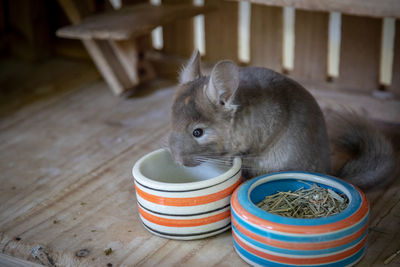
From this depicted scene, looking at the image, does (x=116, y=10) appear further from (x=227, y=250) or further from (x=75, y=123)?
(x=227, y=250)

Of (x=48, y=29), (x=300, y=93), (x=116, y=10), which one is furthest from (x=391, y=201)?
(x=48, y=29)

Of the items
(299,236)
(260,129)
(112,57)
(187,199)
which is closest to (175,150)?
(187,199)

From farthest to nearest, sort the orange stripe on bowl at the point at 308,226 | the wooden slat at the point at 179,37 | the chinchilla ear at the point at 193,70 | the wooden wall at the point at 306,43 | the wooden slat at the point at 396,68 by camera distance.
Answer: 1. the wooden slat at the point at 179,37
2. the wooden wall at the point at 306,43
3. the wooden slat at the point at 396,68
4. the chinchilla ear at the point at 193,70
5. the orange stripe on bowl at the point at 308,226

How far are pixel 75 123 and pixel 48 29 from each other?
1286mm

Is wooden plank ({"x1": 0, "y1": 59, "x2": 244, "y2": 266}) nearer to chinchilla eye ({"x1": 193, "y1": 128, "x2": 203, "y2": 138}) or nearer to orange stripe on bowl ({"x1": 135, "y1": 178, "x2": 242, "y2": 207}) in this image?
orange stripe on bowl ({"x1": 135, "y1": 178, "x2": 242, "y2": 207})

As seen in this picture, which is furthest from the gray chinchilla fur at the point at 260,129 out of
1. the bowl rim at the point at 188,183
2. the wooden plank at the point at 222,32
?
the wooden plank at the point at 222,32

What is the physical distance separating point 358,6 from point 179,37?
180cm

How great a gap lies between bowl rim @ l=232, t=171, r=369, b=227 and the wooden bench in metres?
1.43

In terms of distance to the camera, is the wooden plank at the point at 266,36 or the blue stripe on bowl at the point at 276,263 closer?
the blue stripe on bowl at the point at 276,263

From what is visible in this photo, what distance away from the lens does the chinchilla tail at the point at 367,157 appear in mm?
2359

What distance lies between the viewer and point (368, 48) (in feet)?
10.3

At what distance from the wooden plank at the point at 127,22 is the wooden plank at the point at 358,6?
978mm

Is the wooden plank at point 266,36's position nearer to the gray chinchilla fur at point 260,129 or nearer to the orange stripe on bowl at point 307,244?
the gray chinchilla fur at point 260,129

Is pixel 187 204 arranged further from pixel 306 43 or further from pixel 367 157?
pixel 306 43
